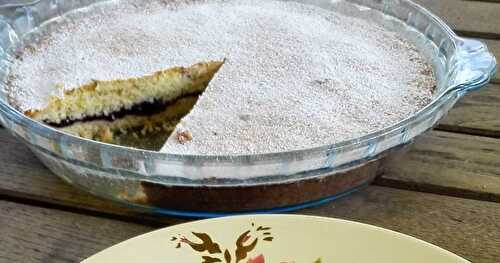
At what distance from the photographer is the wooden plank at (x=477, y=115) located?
41.9 inches

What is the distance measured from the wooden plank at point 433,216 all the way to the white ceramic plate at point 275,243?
161mm

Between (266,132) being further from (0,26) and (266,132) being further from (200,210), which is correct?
(0,26)

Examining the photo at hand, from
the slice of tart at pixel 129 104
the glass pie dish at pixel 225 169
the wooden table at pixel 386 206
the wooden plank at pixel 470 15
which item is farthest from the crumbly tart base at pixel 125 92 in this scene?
the wooden plank at pixel 470 15

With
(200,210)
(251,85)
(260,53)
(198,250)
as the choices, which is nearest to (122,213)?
(200,210)

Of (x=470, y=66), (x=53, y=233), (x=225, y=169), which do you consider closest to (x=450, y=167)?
(x=470, y=66)

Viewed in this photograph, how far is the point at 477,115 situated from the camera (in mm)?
1101

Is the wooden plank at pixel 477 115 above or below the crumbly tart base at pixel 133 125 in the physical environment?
above

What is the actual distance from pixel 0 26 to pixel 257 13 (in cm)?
50

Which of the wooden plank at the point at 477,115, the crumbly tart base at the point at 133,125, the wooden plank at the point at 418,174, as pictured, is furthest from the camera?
the crumbly tart base at the point at 133,125

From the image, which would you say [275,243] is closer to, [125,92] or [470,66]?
[470,66]

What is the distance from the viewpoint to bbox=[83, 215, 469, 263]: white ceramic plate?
69cm

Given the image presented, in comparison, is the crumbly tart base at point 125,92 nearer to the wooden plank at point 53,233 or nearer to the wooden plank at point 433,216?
the wooden plank at point 53,233

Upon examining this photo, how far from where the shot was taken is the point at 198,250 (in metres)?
0.69

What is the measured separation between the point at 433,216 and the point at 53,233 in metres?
0.50
